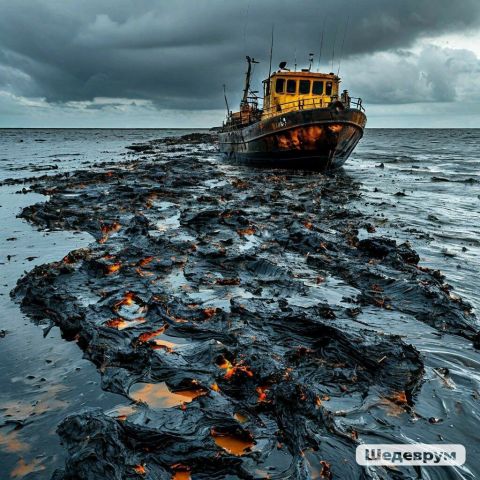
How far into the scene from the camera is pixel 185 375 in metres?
3.76

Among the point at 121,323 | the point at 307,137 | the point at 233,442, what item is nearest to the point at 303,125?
the point at 307,137

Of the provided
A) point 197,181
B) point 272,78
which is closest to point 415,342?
point 197,181

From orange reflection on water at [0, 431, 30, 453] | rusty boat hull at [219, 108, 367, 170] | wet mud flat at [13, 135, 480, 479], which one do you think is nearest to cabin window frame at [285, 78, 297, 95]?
rusty boat hull at [219, 108, 367, 170]

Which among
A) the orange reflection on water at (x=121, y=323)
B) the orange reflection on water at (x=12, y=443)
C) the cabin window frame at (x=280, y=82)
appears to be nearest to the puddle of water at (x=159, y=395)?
the orange reflection on water at (x=12, y=443)

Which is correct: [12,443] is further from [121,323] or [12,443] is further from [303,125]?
[303,125]

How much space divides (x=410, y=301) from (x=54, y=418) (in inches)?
175

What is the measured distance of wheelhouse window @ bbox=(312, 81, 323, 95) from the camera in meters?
22.6

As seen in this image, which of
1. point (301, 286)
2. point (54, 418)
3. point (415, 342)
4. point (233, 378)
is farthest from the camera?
point (301, 286)

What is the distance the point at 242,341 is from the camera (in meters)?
4.30

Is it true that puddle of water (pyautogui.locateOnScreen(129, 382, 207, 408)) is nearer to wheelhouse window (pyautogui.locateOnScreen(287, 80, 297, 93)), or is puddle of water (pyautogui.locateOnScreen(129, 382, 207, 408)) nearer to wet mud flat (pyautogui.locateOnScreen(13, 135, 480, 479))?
wet mud flat (pyautogui.locateOnScreen(13, 135, 480, 479))

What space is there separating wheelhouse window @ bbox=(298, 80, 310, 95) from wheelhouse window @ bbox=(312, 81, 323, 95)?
1.11 ft

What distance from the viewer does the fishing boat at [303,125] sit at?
18969 mm

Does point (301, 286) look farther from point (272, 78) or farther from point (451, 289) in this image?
point (272, 78)

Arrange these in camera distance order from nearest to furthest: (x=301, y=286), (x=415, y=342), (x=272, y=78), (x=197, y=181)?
(x=415, y=342)
(x=301, y=286)
(x=197, y=181)
(x=272, y=78)
